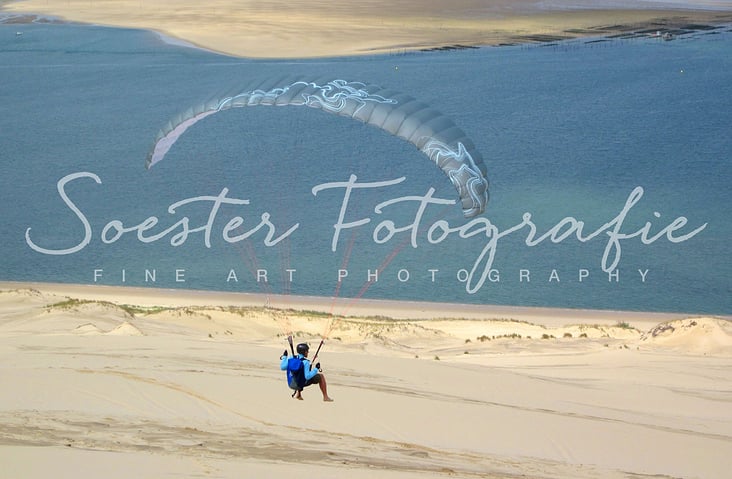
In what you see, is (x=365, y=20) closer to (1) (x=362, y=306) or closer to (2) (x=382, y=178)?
(2) (x=382, y=178)

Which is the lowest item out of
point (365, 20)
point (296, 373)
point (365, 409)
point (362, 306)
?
point (365, 409)

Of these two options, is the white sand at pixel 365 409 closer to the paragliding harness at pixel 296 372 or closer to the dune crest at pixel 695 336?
the dune crest at pixel 695 336

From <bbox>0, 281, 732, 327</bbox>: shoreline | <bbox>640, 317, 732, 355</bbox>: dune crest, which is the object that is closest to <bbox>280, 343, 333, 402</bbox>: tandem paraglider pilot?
<bbox>640, 317, 732, 355</bbox>: dune crest

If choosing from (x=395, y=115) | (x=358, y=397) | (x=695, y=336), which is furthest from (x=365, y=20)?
(x=358, y=397)

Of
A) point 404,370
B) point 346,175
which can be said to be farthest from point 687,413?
point 346,175

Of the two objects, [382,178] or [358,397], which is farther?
[382,178]

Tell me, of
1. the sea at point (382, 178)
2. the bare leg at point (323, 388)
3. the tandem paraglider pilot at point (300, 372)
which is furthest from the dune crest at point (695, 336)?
the tandem paraglider pilot at point (300, 372)
